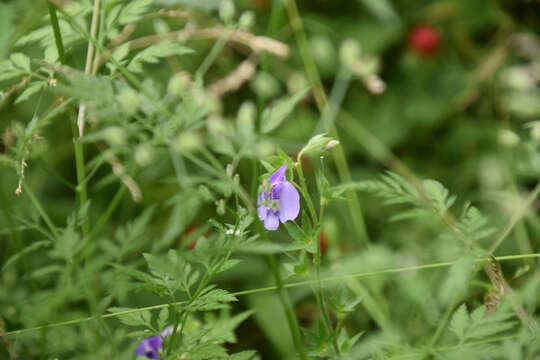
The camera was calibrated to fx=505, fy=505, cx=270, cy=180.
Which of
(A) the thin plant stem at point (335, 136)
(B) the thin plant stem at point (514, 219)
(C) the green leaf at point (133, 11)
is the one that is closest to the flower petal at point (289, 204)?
(B) the thin plant stem at point (514, 219)

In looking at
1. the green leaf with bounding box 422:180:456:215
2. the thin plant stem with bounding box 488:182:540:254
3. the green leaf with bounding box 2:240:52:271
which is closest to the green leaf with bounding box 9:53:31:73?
the green leaf with bounding box 2:240:52:271

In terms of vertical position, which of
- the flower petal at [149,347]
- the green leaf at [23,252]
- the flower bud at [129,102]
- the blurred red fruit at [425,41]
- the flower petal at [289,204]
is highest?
the flower bud at [129,102]

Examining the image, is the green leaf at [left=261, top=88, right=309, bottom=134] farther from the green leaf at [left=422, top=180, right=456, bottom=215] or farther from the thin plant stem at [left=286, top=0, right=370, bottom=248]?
the thin plant stem at [left=286, top=0, right=370, bottom=248]

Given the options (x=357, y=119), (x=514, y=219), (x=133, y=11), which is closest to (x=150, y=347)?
(x=133, y=11)

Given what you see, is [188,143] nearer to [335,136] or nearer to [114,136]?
[114,136]

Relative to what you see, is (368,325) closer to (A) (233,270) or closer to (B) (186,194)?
(A) (233,270)

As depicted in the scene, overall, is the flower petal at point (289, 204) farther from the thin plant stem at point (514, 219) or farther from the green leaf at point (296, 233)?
the thin plant stem at point (514, 219)

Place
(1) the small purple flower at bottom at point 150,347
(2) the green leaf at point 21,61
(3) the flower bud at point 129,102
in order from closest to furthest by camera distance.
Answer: (3) the flower bud at point 129,102
(2) the green leaf at point 21,61
(1) the small purple flower at bottom at point 150,347
